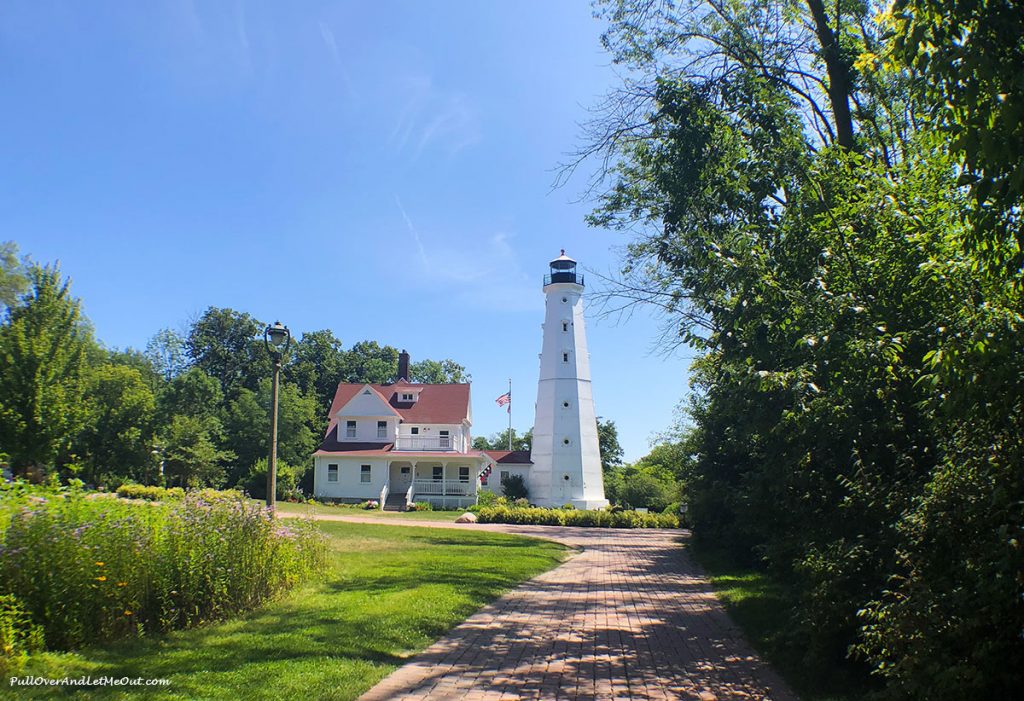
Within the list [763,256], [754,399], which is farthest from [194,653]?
[763,256]

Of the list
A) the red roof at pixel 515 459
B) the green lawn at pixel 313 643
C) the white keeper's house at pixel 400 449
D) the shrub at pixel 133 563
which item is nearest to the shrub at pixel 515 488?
the white keeper's house at pixel 400 449

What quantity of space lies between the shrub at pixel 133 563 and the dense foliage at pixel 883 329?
591cm

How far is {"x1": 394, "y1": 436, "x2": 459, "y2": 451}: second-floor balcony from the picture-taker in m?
39.3

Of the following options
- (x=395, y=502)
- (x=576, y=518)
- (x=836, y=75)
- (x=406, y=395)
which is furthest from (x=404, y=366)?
(x=836, y=75)

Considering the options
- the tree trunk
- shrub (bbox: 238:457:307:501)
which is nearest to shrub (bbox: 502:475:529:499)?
shrub (bbox: 238:457:307:501)

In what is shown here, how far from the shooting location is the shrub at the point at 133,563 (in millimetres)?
6277

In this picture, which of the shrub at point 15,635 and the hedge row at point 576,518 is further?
the hedge row at point 576,518

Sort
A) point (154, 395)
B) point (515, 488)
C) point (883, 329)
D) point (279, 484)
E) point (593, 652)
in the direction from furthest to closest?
point (154, 395) < point (515, 488) < point (279, 484) < point (593, 652) < point (883, 329)

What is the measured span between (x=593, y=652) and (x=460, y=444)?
33952 millimetres

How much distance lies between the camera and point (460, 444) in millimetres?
41000

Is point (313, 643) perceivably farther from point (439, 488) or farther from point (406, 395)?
point (406, 395)

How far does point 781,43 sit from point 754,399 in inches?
292

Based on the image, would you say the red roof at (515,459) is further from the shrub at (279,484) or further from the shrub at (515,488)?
the shrub at (279,484)

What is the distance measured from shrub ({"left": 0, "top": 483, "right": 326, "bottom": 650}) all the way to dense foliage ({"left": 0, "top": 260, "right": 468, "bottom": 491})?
3.76 m
